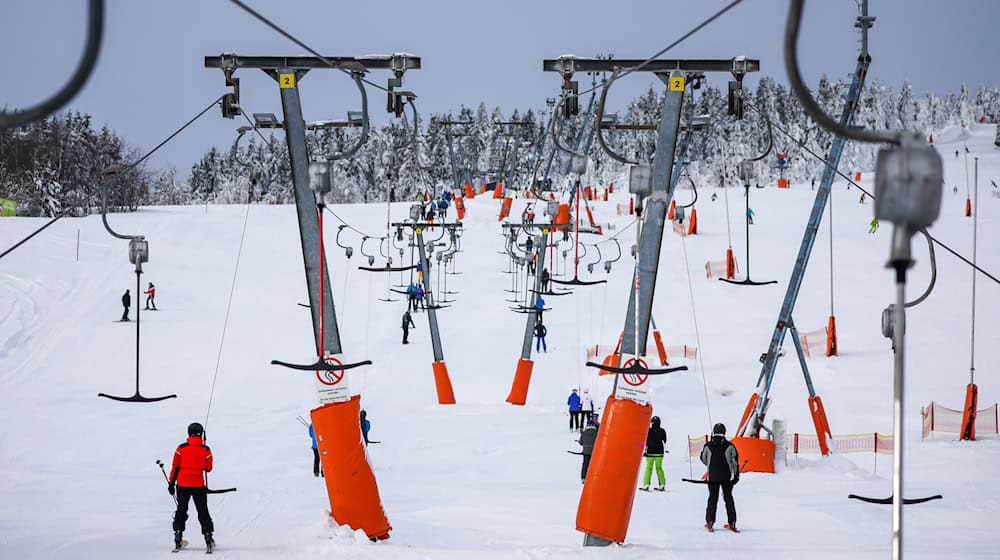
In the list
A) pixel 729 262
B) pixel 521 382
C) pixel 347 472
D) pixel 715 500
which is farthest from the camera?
pixel 729 262

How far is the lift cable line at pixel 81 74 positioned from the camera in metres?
4.08

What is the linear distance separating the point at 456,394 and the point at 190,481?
18209 mm

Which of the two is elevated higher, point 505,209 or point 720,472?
point 505,209

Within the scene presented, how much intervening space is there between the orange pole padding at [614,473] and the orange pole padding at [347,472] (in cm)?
234

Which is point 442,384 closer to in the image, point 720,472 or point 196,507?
point 720,472

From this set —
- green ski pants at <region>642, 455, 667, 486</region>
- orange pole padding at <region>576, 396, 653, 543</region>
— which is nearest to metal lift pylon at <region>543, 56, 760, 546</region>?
orange pole padding at <region>576, 396, 653, 543</region>

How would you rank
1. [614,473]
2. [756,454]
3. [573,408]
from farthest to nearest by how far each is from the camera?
[573,408]
[756,454]
[614,473]

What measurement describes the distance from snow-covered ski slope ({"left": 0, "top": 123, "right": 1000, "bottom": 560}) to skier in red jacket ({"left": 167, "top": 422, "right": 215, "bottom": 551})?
42 cm

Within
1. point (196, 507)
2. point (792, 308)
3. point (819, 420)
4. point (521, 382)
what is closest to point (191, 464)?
point (196, 507)

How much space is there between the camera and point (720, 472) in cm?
1205

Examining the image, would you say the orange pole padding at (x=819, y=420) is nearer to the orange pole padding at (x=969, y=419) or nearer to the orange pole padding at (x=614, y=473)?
the orange pole padding at (x=969, y=419)

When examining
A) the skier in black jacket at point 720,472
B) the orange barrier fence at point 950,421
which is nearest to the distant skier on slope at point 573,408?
the orange barrier fence at point 950,421

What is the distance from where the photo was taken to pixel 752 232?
5141cm

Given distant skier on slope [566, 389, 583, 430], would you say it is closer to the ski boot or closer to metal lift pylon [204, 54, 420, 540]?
metal lift pylon [204, 54, 420, 540]
